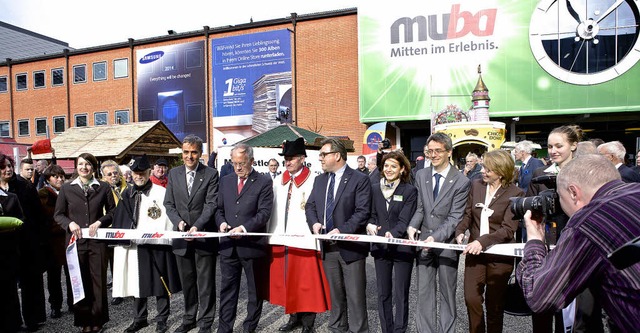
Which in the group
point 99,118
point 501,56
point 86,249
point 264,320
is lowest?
point 264,320

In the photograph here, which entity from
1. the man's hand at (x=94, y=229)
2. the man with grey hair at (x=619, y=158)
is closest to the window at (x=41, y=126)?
the man's hand at (x=94, y=229)

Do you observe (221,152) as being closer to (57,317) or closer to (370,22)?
(57,317)

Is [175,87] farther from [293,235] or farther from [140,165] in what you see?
[293,235]

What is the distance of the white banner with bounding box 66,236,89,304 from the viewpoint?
4594 mm

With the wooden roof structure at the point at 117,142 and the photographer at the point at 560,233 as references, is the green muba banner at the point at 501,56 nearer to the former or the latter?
the wooden roof structure at the point at 117,142

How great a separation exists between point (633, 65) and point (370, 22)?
1153 centimetres

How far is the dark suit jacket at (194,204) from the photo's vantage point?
471 cm

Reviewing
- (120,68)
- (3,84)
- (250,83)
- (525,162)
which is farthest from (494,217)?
(3,84)

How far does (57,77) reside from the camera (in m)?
31.1

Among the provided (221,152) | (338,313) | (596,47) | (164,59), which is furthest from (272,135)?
(164,59)

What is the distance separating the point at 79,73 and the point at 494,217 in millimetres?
33357

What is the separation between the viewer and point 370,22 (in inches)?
817

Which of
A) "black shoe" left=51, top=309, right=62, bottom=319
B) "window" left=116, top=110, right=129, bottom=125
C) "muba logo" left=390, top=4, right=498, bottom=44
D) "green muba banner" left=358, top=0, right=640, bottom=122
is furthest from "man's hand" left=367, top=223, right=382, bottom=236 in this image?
"window" left=116, top=110, right=129, bottom=125

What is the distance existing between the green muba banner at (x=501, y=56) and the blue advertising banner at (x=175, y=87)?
36.4ft
